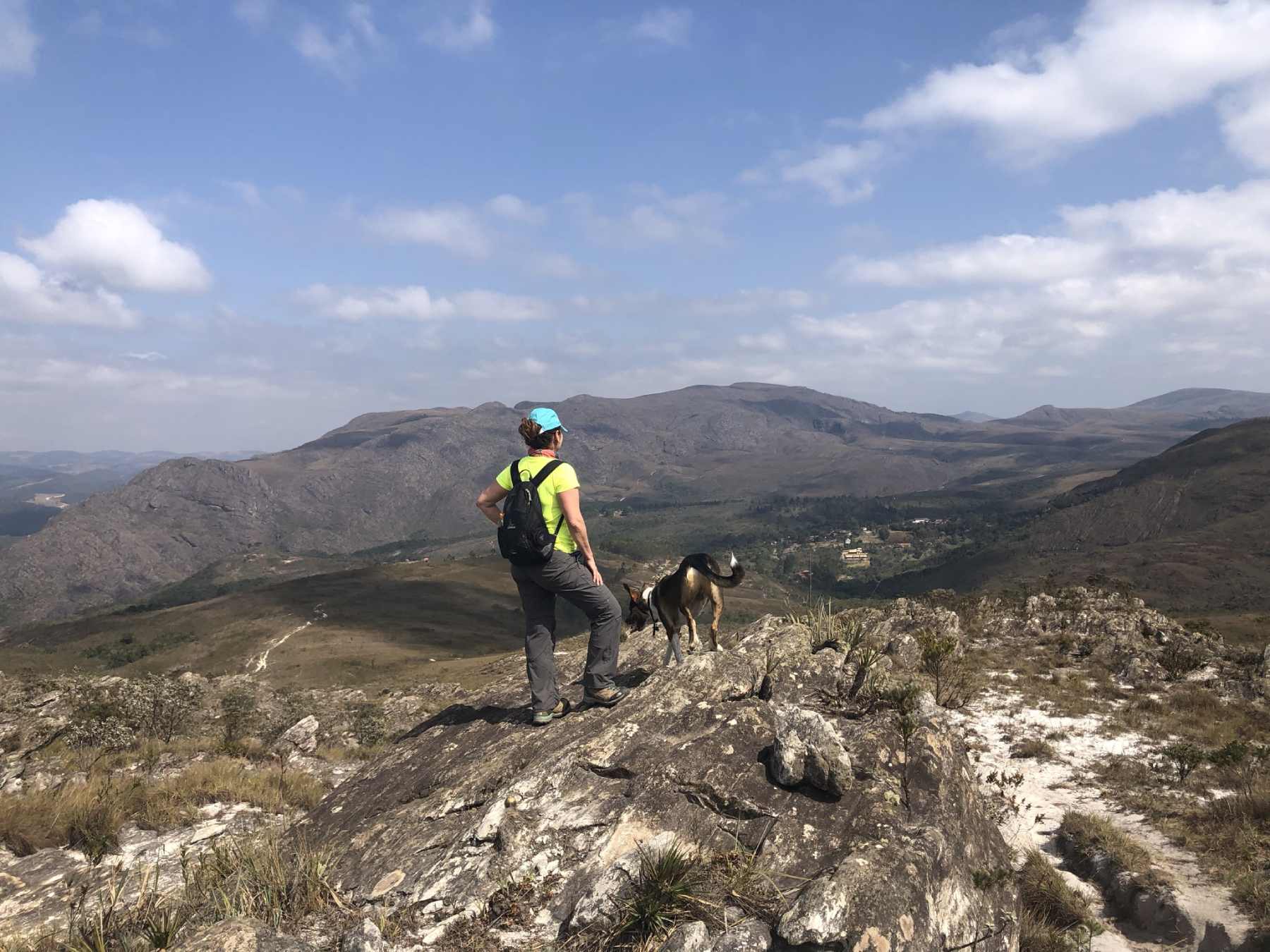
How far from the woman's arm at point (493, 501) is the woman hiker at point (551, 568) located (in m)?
0.01

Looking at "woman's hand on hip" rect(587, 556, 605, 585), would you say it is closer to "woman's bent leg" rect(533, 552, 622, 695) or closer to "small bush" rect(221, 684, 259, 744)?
"woman's bent leg" rect(533, 552, 622, 695)

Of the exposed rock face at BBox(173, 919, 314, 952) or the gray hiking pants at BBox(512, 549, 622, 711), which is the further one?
the gray hiking pants at BBox(512, 549, 622, 711)

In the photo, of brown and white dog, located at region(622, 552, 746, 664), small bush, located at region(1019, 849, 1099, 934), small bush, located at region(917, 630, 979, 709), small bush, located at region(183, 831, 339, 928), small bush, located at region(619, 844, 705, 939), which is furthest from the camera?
small bush, located at region(917, 630, 979, 709)

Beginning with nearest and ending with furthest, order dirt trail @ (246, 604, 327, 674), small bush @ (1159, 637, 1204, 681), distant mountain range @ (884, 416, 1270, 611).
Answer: small bush @ (1159, 637, 1204, 681) < dirt trail @ (246, 604, 327, 674) < distant mountain range @ (884, 416, 1270, 611)

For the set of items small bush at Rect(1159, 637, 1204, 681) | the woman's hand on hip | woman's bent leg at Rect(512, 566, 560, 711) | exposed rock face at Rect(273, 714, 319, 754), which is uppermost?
the woman's hand on hip

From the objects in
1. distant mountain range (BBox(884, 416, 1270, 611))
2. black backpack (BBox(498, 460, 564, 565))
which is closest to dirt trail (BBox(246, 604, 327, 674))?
black backpack (BBox(498, 460, 564, 565))

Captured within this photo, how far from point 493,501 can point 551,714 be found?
290 centimetres

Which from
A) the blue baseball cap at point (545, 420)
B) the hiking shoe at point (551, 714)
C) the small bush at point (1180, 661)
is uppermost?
the blue baseball cap at point (545, 420)

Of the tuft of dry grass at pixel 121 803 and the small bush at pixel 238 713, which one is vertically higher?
the tuft of dry grass at pixel 121 803

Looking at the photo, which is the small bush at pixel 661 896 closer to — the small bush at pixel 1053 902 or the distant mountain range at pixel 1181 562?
the small bush at pixel 1053 902

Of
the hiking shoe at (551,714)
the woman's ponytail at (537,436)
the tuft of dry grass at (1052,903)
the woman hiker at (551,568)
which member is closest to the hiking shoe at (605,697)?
the woman hiker at (551,568)

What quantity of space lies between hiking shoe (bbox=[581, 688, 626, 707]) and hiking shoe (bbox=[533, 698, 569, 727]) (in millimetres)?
364

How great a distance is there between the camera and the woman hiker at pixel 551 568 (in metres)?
7.66

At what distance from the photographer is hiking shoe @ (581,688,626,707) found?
829cm
